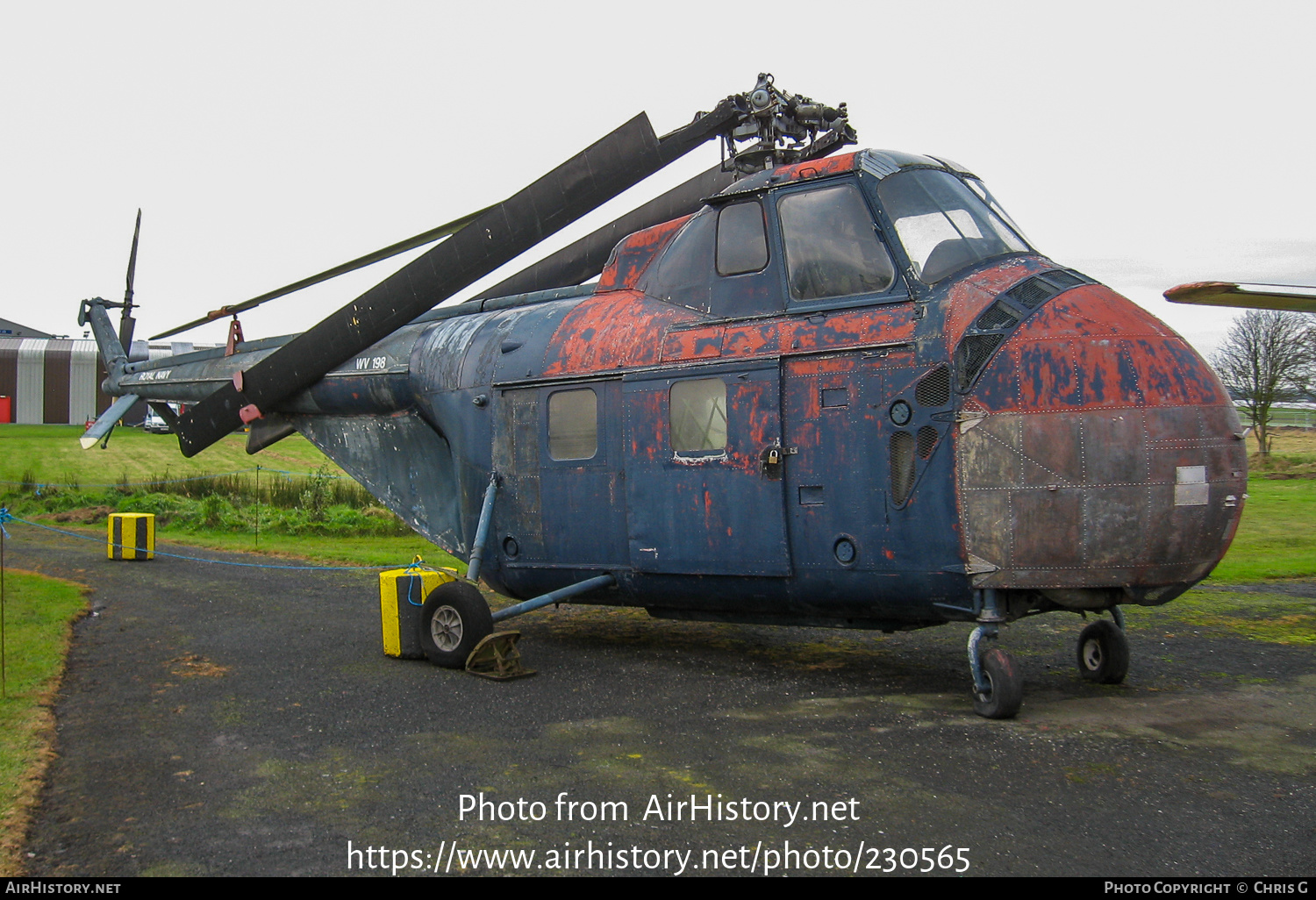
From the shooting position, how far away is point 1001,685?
6625 mm

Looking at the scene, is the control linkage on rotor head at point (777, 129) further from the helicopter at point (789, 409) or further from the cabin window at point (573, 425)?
the cabin window at point (573, 425)

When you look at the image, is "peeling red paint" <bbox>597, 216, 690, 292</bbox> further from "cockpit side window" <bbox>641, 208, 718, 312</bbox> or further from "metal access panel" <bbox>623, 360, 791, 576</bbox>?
"metal access panel" <bbox>623, 360, 791, 576</bbox>

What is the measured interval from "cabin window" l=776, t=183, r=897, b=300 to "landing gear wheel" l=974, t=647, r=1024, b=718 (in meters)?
2.81

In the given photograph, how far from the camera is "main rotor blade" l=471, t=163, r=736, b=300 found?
10.7 meters

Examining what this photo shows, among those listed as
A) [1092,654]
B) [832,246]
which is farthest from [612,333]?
[1092,654]

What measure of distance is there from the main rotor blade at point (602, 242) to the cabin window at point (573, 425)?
197 centimetres

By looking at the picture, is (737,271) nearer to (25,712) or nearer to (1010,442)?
(1010,442)

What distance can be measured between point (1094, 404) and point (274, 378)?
8.41 metres

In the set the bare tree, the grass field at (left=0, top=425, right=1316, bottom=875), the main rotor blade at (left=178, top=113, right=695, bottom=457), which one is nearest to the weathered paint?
the main rotor blade at (left=178, top=113, right=695, bottom=457)

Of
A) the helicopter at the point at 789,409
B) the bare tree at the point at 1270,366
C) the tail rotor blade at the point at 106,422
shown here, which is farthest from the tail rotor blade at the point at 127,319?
the bare tree at the point at 1270,366

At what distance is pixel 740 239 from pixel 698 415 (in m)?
1.55

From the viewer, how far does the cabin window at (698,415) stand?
801 cm

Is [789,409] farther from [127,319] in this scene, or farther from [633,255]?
[127,319]
